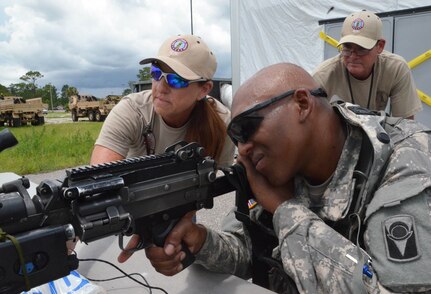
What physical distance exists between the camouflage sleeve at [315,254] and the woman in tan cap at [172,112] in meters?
0.75

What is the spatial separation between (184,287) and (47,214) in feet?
2.12

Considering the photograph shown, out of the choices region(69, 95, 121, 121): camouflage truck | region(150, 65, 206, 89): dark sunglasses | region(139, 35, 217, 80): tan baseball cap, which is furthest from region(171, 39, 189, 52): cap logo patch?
region(69, 95, 121, 121): camouflage truck

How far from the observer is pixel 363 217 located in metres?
1.08

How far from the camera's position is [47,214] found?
0.82m

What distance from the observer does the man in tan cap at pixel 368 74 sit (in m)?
2.41

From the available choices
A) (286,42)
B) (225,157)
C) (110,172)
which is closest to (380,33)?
(225,157)

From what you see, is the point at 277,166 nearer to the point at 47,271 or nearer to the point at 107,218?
the point at 107,218

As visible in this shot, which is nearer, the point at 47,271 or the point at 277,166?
the point at 47,271

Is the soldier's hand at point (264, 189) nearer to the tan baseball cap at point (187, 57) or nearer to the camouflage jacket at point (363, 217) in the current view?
the camouflage jacket at point (363, 217)

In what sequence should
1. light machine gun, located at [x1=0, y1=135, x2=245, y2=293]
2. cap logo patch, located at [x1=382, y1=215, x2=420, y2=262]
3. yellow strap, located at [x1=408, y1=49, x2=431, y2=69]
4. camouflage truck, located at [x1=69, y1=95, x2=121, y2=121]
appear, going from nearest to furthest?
1. light machine gun, located at [x1=0, y1=135, x2=245, y2=293]
2. cap logo patch, located at [x1=382, y1=215, x2=420, y2=262]
3. yellow strap, located at [x1=408, y1=49, x2=431, y2=69]
4. camouflage truck, located at [x1=69, y1=95, x2=121, y2=121]

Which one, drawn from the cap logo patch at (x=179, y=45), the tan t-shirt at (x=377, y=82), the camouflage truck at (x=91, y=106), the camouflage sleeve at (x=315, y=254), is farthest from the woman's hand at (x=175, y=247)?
the camouflage truck at (x=91, y=106)

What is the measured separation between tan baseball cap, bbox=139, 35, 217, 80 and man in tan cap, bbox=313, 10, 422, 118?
97 cm

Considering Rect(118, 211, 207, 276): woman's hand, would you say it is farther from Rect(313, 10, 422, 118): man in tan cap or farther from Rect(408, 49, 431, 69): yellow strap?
Rect(408, 49, 431, 69): yellow strap

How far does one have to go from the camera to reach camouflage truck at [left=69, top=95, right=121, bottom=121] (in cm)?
2181
